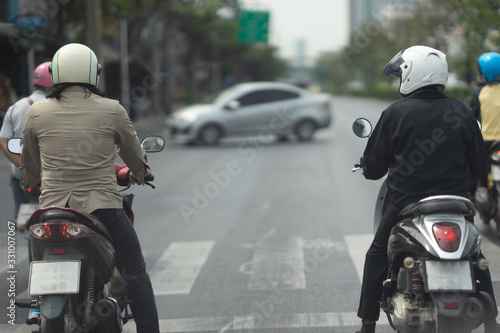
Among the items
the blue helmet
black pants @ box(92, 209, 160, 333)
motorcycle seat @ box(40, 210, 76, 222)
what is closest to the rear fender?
motorcycle seat @ box(40, 210, 76, 222)

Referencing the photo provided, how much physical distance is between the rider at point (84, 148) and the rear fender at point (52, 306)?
440mm

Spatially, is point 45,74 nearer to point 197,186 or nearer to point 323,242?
point 323,242

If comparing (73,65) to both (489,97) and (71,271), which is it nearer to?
(71,271)

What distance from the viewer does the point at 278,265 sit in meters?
6.91

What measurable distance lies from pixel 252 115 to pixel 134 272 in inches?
686

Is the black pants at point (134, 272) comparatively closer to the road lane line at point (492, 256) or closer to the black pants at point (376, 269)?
the black pants at point (376, 269)

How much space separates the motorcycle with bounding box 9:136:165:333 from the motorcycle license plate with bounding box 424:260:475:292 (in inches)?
59.9

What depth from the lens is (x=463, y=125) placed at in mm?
4020

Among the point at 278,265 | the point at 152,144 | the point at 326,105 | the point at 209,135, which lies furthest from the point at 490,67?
the point at 326,105

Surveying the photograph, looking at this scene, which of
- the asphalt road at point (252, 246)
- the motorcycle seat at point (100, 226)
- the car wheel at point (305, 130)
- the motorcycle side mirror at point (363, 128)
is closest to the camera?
the motorcycle seat at point (100, 226)

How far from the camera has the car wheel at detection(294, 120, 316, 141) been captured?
22.1 metres

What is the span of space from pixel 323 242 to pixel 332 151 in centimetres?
1136

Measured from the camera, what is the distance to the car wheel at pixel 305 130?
22.1 meters

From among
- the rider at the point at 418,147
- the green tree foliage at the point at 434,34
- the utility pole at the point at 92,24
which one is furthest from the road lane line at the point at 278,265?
the utility pole at the point at 92,24
